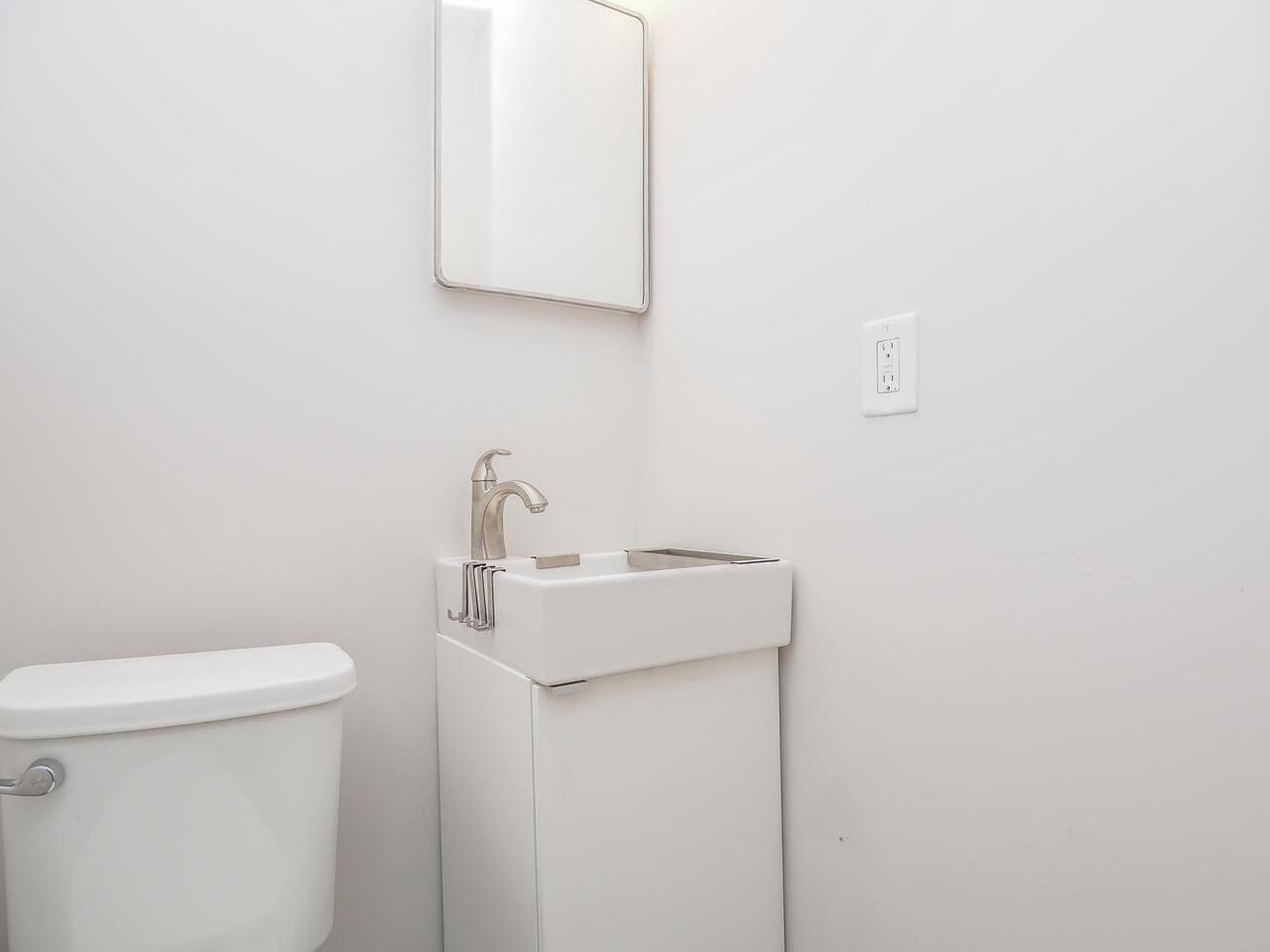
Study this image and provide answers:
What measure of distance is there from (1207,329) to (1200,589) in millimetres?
238

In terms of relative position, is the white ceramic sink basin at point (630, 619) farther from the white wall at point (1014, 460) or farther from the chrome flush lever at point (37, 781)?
the chrome flush lever at point (37, 781)

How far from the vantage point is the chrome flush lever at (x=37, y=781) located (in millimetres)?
776

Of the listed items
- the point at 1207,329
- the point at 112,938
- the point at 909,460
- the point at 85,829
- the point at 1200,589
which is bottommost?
the point at 112,938

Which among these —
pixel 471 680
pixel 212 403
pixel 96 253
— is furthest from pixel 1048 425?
pixel 96 253

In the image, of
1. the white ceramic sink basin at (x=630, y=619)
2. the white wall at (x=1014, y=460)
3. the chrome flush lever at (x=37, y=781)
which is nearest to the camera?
the white wall at (x=1014, y=460)

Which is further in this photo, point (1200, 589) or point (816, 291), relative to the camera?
point (816, 291)

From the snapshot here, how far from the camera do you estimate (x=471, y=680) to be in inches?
43.6

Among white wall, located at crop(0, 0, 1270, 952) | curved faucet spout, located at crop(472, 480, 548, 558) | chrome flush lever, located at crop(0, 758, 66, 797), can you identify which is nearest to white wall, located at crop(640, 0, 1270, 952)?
white wall, located at crop(0, 0, 1270, 952)

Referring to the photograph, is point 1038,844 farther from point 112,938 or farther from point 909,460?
point 112,938

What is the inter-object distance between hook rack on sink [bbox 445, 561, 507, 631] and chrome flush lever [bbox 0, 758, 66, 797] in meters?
0.48

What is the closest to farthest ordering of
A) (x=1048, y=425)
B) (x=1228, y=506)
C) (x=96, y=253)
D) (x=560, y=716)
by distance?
(x=1228, y=506) < (x=1048, y=425) < (x=560, y=716) < (x=96, y=253)

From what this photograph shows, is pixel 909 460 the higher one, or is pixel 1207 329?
pixel 1207 329

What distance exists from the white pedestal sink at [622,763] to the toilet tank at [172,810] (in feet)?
0.73

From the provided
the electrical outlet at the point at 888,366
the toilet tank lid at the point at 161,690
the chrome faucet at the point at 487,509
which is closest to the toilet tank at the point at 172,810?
the toilet tank lid at the point at 161,690
